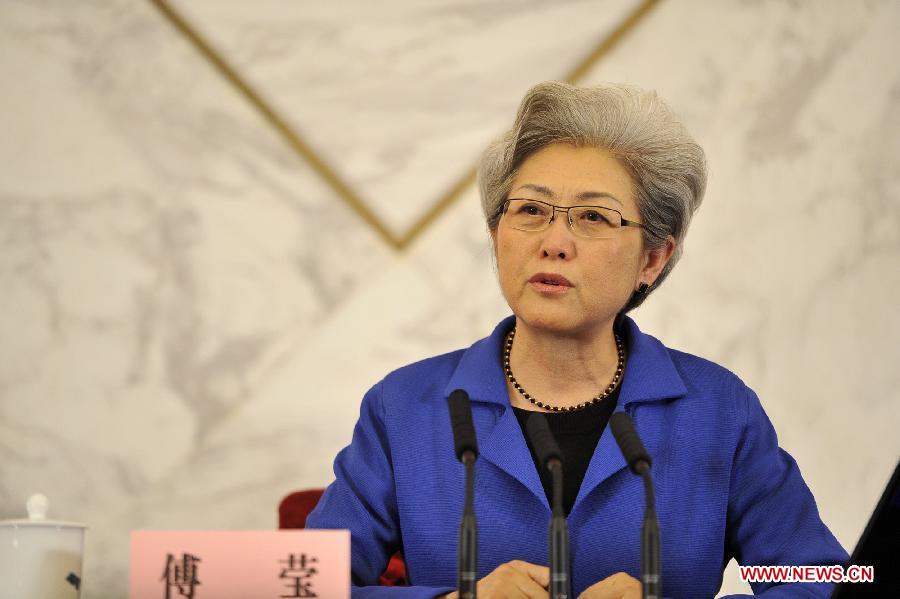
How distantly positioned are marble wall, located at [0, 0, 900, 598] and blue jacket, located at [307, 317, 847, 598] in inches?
35.8

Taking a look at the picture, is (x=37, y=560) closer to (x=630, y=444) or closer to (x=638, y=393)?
(x=630, y=444)

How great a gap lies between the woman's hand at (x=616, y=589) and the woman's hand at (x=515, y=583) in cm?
6

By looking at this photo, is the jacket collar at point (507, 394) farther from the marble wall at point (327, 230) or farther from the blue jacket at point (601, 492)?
the marble wall at point (327, 230)

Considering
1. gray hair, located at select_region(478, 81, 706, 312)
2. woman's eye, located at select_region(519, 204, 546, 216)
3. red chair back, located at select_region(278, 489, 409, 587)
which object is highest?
gray hair, located at select_region(478, 81, 706, 312)

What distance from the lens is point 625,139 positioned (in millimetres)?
1908

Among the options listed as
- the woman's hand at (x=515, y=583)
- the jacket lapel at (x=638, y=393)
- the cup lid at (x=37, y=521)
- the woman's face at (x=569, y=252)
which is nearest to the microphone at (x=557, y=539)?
the woman's hand at (x=515, y=583)

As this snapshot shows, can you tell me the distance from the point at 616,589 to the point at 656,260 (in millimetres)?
735

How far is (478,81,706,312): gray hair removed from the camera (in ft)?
6.26

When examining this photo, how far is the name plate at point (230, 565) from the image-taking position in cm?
129

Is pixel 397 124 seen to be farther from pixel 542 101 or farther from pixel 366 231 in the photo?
pixel 542 101

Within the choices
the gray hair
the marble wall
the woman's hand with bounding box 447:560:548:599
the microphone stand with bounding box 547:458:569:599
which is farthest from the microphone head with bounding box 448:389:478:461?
the marble wall

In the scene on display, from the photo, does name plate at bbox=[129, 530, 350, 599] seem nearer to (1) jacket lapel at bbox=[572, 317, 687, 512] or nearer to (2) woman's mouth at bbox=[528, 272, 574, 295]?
(1) jacket lapel at bbox=[572, 317, 687, 512]

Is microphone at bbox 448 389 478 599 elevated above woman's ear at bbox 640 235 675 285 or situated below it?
below

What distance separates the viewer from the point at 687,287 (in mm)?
2895
